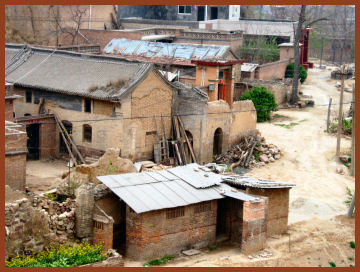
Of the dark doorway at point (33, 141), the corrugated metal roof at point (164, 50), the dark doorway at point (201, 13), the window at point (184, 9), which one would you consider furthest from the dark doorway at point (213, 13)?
the dark doorway at point (33, 141)

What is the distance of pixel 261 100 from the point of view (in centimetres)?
3856

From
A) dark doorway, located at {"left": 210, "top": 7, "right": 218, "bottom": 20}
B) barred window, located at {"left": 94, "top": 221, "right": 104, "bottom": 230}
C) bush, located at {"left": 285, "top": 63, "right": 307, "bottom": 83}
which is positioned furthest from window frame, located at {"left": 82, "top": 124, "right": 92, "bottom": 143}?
dark doorway, located at {"left": 210, "top": 7, "right": 218, "bottom": 20}

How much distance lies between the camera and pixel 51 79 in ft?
104

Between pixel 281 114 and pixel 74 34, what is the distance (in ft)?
56.2

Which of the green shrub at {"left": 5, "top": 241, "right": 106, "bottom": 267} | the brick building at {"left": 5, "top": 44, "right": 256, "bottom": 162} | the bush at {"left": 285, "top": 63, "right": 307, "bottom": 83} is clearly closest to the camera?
the green shrub at {"left": 5, "top": 241, "right": 106, "bottom": 267}

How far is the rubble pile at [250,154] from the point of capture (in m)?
30.8

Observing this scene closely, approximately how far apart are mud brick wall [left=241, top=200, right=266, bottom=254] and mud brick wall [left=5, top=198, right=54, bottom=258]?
19.0 ft

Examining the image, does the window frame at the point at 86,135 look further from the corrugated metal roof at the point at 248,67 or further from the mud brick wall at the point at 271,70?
the mud brick wall at the point at 271,70

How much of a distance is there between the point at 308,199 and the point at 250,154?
5.09m

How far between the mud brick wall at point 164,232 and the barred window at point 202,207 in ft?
0.30

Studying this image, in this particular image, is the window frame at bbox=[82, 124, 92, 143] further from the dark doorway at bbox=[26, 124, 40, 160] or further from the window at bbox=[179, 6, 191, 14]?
the window at bbox=[179, 6, 191, 14]

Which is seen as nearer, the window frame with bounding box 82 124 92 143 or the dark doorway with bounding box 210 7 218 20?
the window frame with bounding box 82 124 92 143

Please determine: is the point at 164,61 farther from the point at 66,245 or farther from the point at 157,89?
the point at 66,245

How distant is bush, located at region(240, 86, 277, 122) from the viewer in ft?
126
